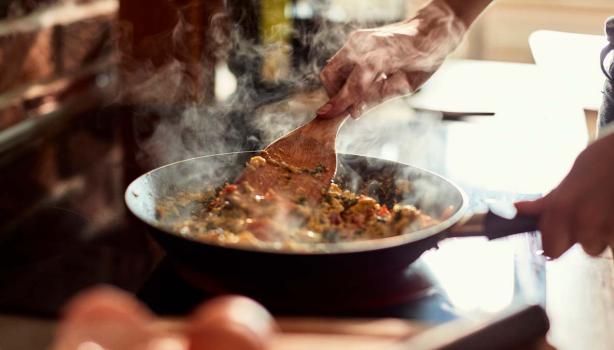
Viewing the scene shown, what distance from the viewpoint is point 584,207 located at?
3.40 feet

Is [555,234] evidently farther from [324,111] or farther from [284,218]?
[324,111]

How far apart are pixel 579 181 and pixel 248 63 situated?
1170mm

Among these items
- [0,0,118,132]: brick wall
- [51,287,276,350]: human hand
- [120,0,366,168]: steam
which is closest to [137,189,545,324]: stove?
[51,287,276,350]: human hand

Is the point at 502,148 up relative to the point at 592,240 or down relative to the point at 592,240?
down

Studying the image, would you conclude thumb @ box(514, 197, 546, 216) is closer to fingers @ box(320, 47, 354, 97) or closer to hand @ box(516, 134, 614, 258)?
hand @ box(516, 134, 614, 258)

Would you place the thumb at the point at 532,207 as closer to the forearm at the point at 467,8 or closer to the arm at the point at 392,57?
the arm at the point at 392,57

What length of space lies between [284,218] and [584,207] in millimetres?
449

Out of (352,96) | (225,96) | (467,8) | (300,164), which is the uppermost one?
(467,8)

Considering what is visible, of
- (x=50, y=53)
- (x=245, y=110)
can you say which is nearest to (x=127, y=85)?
(x=50, y=53)

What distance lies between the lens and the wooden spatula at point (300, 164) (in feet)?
4.43

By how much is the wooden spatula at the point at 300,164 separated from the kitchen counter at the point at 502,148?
0.88 ft

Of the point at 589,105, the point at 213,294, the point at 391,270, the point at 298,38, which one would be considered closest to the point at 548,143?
the point at 589,105

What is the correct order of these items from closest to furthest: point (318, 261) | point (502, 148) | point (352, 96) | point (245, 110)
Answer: point (318, 261)
point (352, 96)
point (502, 148)
point (245, 110)

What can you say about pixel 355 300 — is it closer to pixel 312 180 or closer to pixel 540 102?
pixel 312 180
